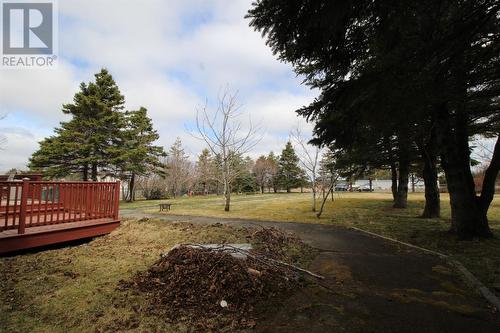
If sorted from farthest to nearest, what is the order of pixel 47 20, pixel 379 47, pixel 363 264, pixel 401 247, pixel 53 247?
pixel 47 20
pixel 401 247
pixel 53 247
pixel 363 264
pixel 379 47

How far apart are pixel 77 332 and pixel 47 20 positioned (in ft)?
33.5

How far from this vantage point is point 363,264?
605cm

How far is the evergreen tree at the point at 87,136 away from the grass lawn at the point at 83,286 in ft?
66.0

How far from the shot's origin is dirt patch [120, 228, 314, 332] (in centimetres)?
361

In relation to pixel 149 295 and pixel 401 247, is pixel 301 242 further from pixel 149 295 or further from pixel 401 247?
pixel 149 295

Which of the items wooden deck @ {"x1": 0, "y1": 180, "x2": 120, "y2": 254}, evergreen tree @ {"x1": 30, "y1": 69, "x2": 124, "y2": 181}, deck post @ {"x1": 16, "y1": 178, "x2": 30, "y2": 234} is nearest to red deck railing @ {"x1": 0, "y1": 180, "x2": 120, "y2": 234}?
wooden deck @ {"x1": 0, "y1": 180, "x2": 120, "y2": 254}

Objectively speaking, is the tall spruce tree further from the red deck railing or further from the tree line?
the tree line

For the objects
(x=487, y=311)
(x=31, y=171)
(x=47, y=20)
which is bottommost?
(x=487, y=311)

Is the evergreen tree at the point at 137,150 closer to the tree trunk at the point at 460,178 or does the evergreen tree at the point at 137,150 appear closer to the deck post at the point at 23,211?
the deck post at the point at 23,211

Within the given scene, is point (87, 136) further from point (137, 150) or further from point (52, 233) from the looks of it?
point (52, 233)

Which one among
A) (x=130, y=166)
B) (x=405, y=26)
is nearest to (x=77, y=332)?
(x=405, y=26)

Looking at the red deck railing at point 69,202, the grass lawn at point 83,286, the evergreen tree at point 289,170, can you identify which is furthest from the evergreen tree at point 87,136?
the evergreen tree at point 289,170

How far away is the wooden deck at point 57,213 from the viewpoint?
6.26 m

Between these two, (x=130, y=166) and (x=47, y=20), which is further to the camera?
(x=130, y=166)
